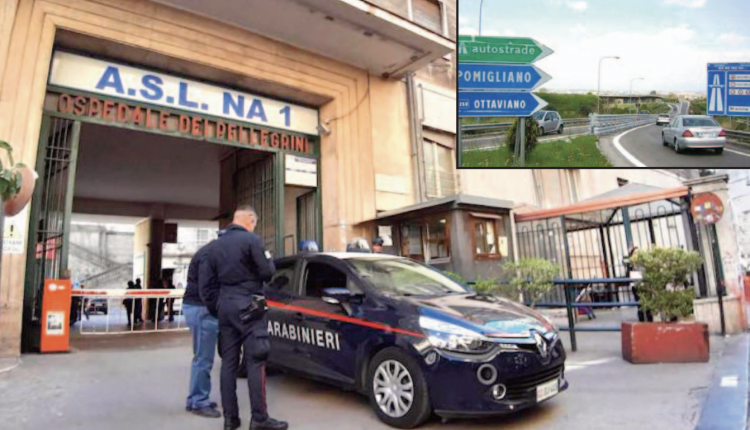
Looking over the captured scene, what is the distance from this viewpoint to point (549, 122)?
25.7 feet

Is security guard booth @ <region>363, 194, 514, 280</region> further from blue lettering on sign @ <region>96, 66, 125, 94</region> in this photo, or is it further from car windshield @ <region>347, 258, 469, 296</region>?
blue lettering on sign @ <region>96, 66, 125, 94</region>

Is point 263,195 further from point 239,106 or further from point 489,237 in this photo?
point 489,237

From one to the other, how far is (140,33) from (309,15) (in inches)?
116

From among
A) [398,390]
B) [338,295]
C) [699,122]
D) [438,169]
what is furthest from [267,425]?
[438,169]

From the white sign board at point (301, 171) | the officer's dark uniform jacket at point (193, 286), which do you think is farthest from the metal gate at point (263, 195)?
the officer's dark uniform jacket at point (193, 286)

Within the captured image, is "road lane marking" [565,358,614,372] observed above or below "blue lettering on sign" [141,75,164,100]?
below

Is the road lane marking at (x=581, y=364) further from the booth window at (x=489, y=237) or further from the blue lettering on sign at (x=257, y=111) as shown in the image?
the blue lettering on sign at (x=257, y=111)

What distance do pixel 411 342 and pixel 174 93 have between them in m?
7.65

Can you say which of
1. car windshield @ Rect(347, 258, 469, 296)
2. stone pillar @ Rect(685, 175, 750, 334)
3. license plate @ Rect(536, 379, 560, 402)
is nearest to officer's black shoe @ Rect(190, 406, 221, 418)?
car windshield @ Rect(347, 258, 469, 296)

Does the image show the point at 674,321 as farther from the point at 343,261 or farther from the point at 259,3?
the point at 259,3

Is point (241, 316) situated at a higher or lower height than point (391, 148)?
lower

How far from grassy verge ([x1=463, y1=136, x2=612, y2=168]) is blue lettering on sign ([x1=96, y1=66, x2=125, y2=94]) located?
21.6 feet

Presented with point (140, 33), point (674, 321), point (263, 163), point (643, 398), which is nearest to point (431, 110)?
point (263, 163)

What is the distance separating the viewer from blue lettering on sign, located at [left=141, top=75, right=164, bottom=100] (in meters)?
9.12
